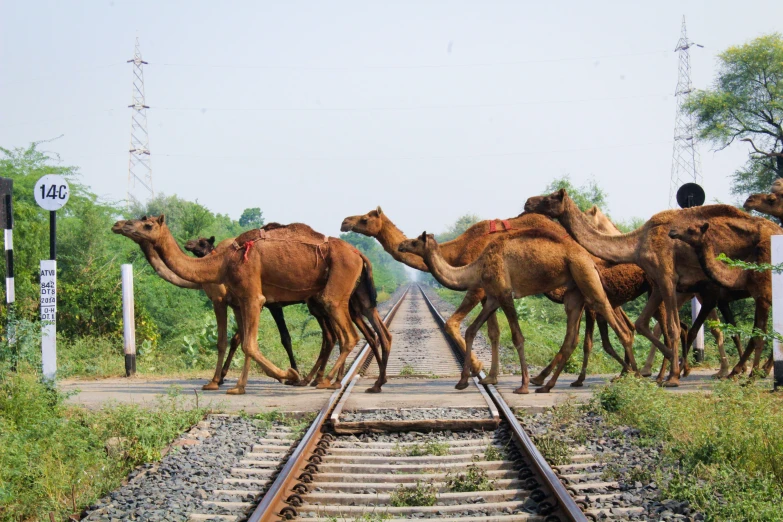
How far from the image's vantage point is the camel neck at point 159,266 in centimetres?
1252

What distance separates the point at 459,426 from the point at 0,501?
14.4 feet

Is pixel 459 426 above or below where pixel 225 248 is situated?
below

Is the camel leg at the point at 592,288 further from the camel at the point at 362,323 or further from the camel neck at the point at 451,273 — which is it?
the camel at the point at 362,323

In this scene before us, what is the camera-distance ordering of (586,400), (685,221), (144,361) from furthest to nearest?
(144,361) < (685,221) < (586,400)

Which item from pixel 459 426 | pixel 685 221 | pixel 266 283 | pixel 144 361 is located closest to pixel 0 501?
pixel 459 426

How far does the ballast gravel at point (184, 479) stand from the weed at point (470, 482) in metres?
1.58

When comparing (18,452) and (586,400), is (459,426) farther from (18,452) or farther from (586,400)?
(18,452)

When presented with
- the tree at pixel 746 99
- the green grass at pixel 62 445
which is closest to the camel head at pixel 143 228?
the green grass at pixel 62 445

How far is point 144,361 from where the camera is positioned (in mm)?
17234

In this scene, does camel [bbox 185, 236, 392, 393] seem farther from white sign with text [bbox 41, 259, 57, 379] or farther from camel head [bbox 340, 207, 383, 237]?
white sign with text [bbox 41, 259, 57, 379]

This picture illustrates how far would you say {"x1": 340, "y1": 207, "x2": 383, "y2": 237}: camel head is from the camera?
14.2 meters

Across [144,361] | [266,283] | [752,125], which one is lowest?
[144,361]

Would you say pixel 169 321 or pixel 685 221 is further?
pixel 169 321

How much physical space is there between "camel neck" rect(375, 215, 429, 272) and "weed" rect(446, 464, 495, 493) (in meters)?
7.13
